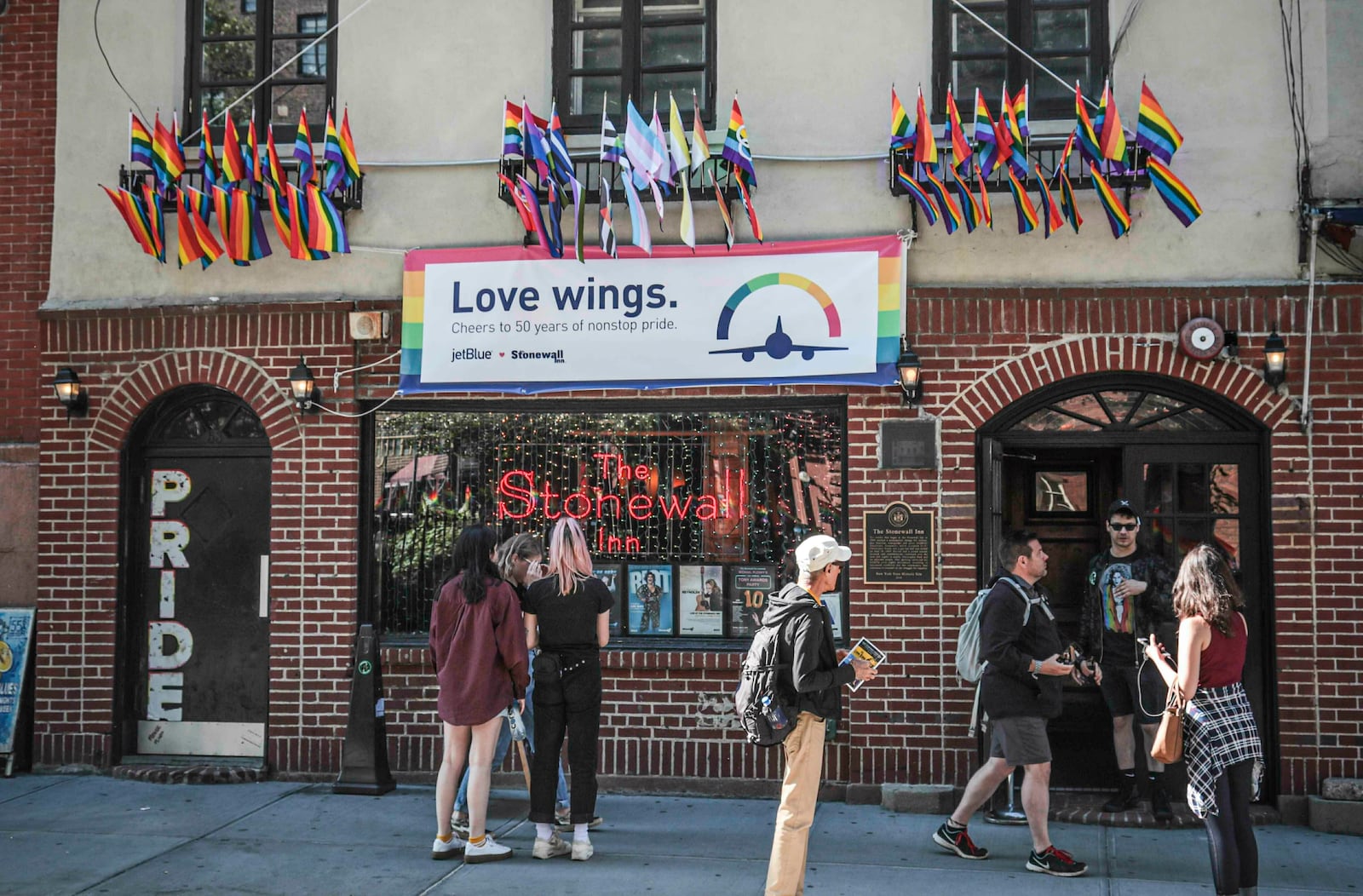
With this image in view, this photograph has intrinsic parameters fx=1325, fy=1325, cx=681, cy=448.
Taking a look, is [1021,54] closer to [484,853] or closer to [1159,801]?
[1159,801]

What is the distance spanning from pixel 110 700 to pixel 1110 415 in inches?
283

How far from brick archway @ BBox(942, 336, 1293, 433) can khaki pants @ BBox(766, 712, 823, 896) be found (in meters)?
3.26

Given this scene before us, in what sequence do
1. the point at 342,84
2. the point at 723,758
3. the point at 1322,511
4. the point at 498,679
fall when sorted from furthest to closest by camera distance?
the point at 342,84 < the point at 723,758 < the point at 1322,511 < the point at 498,679

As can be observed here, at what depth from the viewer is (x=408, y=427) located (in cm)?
941

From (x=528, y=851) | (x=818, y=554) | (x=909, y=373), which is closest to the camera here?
(x=818, y=554)

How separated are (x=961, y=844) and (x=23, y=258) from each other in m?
7.79

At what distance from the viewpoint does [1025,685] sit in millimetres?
6984

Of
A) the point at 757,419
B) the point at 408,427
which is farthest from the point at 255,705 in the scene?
the point at 757,419

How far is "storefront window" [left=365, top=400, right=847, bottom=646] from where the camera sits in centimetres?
902

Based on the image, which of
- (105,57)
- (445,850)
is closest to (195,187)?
(105,57)

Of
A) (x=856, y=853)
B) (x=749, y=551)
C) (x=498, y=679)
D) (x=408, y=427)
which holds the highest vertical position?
(x=408, y=427)

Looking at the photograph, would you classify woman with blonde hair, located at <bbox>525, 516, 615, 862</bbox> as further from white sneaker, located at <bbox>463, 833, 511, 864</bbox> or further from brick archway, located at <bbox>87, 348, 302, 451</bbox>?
brick archway, located at <bbox>87, 348, 302, 451</bbox>

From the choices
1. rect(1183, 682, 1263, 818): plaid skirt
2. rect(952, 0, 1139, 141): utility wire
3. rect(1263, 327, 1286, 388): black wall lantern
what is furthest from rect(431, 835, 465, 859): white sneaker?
rect(952, 0, 1139, 141): utility wire

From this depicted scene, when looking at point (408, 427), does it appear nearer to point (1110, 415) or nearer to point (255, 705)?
point (255, 705)
